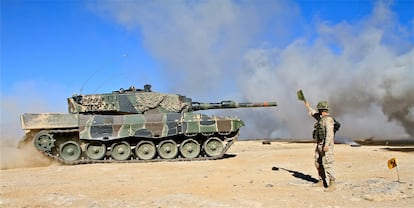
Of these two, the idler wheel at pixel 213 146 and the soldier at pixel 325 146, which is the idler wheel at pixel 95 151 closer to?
the idler wheel at pixel 213 146

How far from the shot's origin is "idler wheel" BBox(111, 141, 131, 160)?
15.5m

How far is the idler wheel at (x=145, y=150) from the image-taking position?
15.6 m

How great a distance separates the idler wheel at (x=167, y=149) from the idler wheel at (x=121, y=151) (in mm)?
1153

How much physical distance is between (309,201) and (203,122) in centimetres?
884

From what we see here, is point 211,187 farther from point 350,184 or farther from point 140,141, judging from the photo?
point 140,141

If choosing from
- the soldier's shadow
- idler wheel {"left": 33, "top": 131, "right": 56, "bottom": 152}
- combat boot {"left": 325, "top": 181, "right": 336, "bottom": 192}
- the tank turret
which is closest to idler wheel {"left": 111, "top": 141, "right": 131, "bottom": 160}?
the tank turret

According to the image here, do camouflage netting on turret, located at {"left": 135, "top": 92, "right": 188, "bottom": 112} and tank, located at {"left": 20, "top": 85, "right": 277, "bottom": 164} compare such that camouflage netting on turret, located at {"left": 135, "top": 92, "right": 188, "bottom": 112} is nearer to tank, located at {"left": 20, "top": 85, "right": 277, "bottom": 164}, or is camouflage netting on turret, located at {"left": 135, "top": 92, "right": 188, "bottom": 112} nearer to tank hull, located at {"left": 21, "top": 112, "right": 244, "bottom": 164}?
tank, located at {"left": 20, "top": 85, "right": 277, "bottom": 164}

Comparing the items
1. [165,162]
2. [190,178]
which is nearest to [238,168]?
[190,178]

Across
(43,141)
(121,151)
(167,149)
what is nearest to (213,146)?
A: (167,149)

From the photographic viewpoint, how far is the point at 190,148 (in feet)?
51.7

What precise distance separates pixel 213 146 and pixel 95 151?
4298mm

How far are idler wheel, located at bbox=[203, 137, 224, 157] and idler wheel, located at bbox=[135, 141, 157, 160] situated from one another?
1.90 meters

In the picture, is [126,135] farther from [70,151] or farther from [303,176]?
[303,176]

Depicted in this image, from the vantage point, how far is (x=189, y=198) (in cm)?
754
